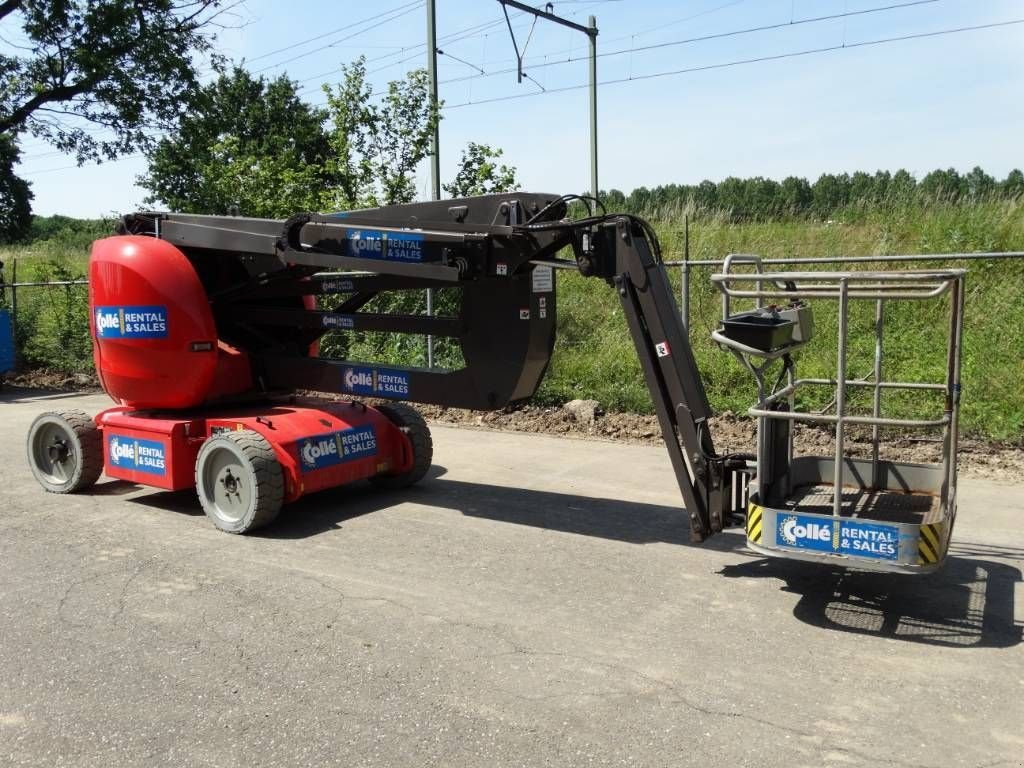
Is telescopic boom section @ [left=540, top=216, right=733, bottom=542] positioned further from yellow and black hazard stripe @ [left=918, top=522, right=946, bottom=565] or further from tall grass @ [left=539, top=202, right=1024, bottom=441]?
tall grass @ [left=539, top=202, right=1024, bottom=441]

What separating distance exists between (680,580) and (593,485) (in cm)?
272

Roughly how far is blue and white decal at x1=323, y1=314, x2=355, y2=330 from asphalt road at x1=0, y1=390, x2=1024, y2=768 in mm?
1524

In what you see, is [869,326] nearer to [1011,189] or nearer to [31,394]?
[1011,189]

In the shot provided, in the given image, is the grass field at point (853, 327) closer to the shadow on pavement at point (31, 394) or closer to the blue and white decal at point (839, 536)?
the shadow on pavement at point (31, 394)

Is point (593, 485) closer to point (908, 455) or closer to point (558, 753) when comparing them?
point (908, 455)

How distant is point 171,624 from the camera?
16.5 ft

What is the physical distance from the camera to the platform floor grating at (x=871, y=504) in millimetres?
5480

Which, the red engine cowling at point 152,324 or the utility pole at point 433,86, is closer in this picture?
the red engine cowling at point 152,324

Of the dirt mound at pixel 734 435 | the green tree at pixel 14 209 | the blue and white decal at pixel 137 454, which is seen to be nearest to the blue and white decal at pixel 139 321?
the blue and white decal at pixel 137 454

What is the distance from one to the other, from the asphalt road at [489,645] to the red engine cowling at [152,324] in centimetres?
108

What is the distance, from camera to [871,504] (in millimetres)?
5781

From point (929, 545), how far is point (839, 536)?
423 mm

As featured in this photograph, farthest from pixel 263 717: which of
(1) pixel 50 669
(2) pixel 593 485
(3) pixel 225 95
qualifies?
(3) pixel 225 95

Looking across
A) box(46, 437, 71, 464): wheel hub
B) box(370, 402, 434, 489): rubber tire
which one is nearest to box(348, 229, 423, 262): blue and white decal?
box(370, 402, 434, 489): rubber tire
